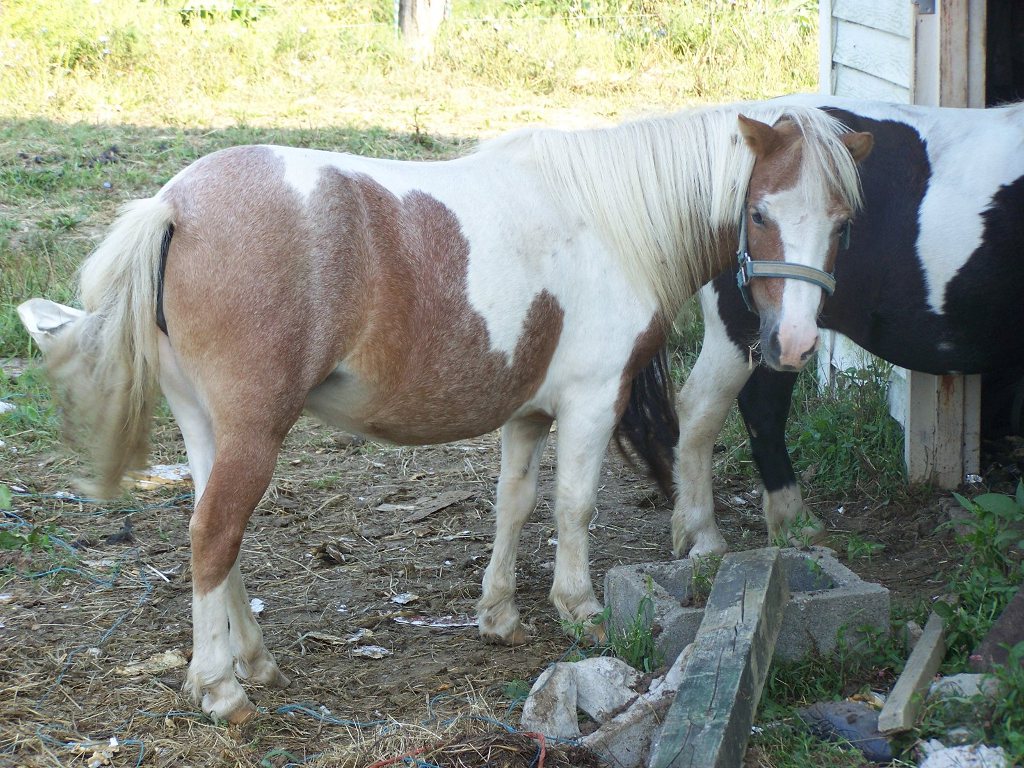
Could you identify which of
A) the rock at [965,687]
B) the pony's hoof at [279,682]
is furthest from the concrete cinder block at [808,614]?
the pony's hoof at [279,682]

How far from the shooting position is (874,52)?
5.37m

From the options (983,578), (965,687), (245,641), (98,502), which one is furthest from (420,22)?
(965,687)

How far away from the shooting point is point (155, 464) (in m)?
5.07

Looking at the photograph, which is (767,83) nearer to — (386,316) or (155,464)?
(155,464)

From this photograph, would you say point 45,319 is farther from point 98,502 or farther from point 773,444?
point 773,444

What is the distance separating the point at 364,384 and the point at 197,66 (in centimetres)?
885

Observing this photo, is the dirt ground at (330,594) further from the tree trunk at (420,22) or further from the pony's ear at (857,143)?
the tree trunk at (420,22)

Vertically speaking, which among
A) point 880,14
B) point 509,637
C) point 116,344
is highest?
point 880,14

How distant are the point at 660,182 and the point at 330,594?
2.03m

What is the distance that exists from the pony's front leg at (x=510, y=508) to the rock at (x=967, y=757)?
1.57 m

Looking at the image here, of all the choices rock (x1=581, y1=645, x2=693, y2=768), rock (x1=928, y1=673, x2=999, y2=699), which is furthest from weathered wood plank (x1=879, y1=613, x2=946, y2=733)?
rock (x1=581, y1=645, x2=693, y2=768)

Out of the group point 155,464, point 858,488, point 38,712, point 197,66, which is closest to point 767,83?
point 197,66

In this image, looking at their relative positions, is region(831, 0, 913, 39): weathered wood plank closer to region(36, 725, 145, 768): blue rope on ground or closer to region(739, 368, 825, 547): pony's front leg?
region(739, 368, 825, 547): pony's front leg

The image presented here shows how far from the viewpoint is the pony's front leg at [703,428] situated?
4.24m
